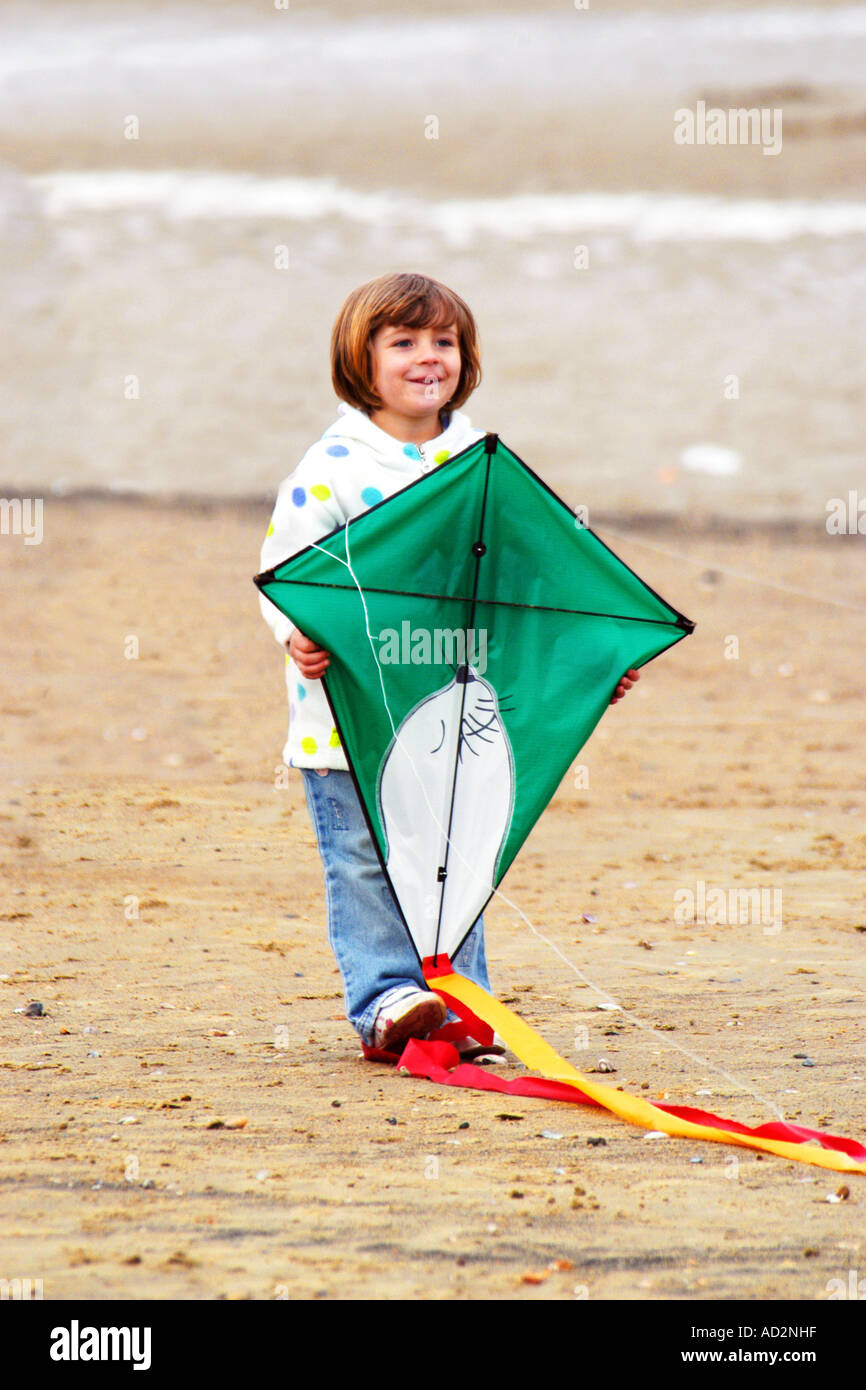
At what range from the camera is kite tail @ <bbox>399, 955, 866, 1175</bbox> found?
3.17 m

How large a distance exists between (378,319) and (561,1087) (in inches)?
69.8

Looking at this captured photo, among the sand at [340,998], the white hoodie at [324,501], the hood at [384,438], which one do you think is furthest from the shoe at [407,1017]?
the hood at [384,438]

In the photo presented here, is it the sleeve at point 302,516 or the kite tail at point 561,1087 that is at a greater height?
the sleeve at point 302,516

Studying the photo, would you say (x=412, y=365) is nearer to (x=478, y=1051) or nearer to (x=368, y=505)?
(x=368, y=505)

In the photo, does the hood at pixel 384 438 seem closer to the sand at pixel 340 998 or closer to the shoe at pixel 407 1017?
the shoe at pixel 407 1017

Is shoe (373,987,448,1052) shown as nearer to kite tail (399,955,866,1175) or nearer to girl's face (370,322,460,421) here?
kite tail (399,955,866,1175)

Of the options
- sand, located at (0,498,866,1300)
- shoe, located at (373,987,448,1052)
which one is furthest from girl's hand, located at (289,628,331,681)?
sand, located at (0,498,866,1300)

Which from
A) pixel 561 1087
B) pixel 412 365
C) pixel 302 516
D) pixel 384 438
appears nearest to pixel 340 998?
pixel 561 1087

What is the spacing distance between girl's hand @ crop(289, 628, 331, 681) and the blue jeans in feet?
0.93

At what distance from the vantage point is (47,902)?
5.48 meters

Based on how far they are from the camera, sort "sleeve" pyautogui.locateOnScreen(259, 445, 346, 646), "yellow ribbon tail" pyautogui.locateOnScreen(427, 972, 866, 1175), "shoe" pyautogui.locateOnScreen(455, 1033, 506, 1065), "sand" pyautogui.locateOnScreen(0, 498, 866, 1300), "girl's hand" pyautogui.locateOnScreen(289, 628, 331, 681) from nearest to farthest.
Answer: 1. "sand" pyautogui.locateOnScreen(0, 498, 866, 1300)
2. "yellow ribbon tail" pyautogui.locateOnScreen(427, 972, 866, 1175)
3. "girl's hand" pyautogui.locateOnScreen(289, 628, 331, 681)
4. "sleeve" pyautogui.locateOnScreen(259, 445, 346, 646)
5. "shoe" pyautogui.locateOnScreen(455, 1033, 506, 1065)

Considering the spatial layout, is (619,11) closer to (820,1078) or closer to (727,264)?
(727,264)

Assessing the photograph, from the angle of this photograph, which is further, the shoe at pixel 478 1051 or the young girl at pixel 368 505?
the shoe at pixel 478 1051

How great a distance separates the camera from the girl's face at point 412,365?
149 inches
